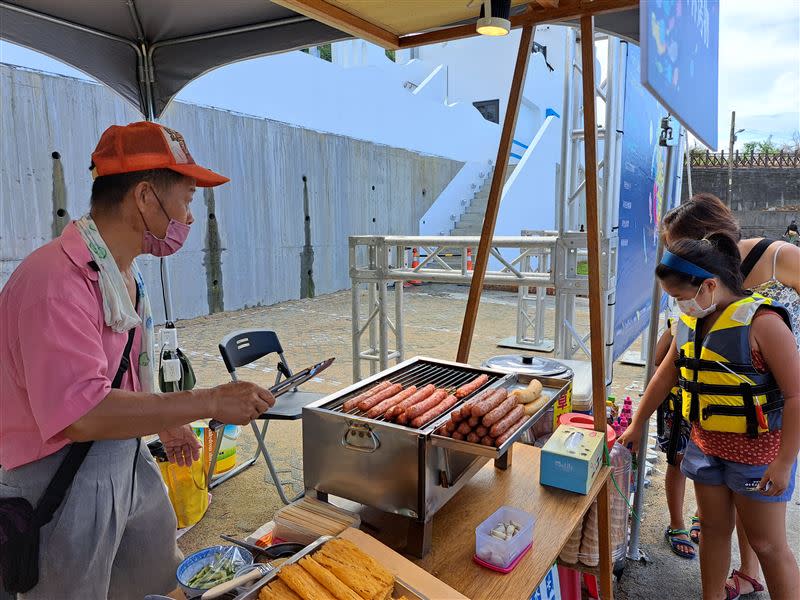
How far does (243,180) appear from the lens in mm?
11164

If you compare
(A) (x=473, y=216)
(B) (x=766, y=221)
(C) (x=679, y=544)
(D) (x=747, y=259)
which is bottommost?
(C) (x=679, y=544)

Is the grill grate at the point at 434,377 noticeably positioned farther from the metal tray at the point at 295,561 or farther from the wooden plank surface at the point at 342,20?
the wooden plank surface at the point at 342,20

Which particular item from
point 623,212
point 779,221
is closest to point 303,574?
point 623,212

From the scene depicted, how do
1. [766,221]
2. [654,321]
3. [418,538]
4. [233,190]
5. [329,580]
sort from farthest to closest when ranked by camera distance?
1. [766,221]
2. [233,190]
3. [654,321]
4. [418,538]
5. [329,580]

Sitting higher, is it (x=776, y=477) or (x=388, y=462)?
(x=388, y=462)

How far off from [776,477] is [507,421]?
54.1 inches

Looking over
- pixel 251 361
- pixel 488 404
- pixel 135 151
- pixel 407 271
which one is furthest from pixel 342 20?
pixel 407 271

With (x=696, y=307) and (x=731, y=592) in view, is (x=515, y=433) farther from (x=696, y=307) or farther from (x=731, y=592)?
(x=731, y=592)

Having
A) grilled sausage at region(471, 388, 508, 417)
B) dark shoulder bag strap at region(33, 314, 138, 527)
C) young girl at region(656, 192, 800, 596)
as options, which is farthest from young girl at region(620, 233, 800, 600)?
dark shoulder bag strap at region(33, 314, 138, 527)

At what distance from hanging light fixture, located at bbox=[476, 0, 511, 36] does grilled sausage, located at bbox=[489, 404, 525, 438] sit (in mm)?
1341

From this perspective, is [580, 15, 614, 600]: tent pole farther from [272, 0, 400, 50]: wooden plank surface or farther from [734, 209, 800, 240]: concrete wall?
[734, 209, 800, 240]: concrete wall

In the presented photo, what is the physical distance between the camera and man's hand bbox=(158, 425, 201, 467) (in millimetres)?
1985

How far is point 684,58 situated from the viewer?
55.4 inches

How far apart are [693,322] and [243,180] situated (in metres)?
10.3
